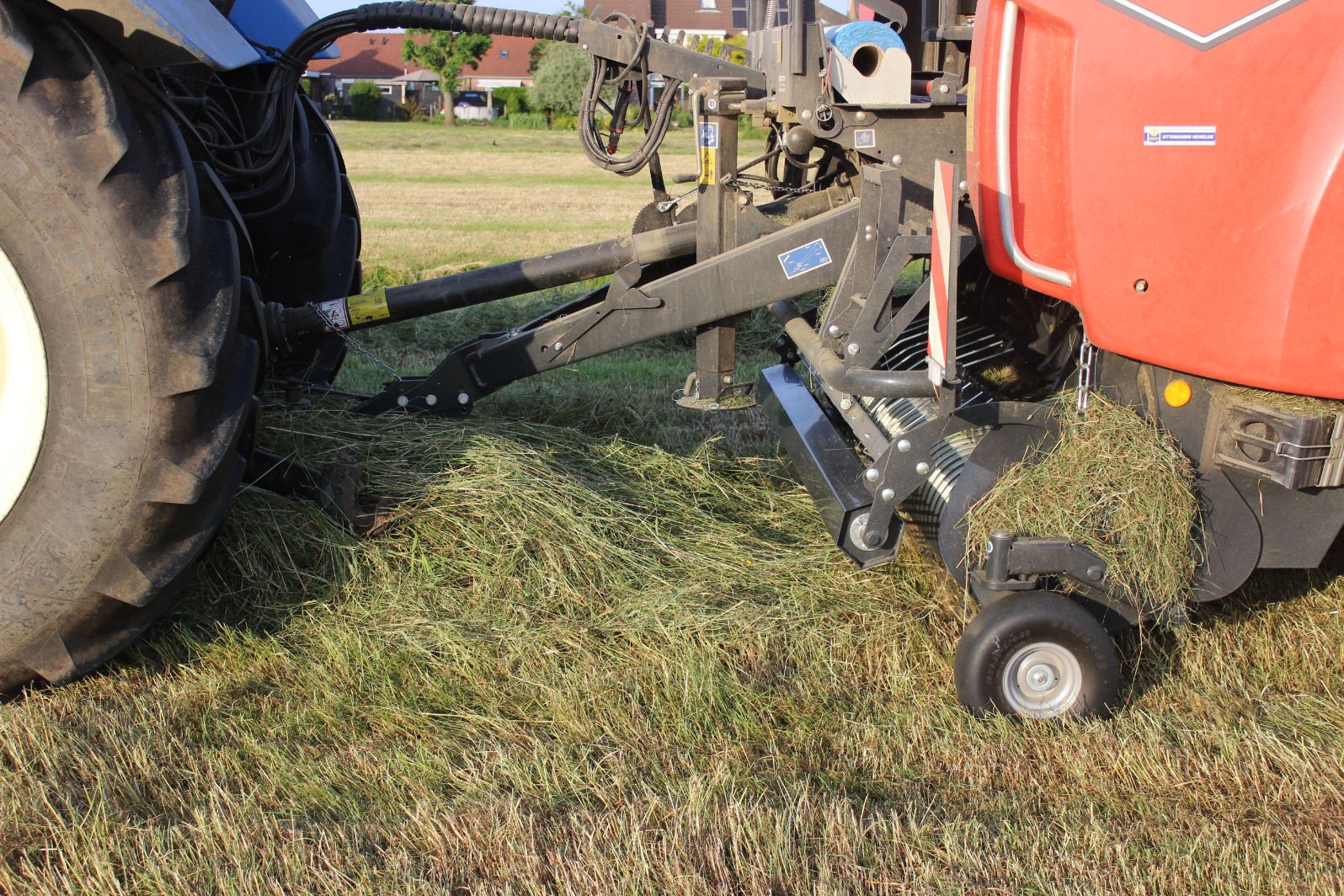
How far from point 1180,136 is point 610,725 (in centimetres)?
182

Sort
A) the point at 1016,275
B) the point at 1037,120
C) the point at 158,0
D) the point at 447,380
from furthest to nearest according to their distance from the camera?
1. the point at 447,380
2. the point at 1016,275
3. the point at 1037,120
4. the point at 158,0

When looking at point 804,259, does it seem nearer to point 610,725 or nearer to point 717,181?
point 717,181

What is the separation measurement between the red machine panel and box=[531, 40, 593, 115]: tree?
3653cm

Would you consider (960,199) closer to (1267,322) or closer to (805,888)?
(1267,322)

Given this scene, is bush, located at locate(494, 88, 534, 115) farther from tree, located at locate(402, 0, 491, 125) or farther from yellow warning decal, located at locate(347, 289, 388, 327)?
yellow warning decal, located at locate(347, 289, 388, 327)

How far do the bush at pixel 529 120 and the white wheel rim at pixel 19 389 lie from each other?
130 feet

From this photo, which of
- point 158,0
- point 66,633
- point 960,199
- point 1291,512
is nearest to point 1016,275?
point 960,199

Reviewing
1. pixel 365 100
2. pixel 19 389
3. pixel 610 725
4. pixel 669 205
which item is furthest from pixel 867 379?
pixel 365 100

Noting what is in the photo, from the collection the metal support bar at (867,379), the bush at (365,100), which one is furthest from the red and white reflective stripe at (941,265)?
the bush at (365,100)

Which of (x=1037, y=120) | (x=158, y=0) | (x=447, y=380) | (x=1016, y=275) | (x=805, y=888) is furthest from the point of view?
(x=447, y=380)

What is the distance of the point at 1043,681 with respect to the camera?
282 cm

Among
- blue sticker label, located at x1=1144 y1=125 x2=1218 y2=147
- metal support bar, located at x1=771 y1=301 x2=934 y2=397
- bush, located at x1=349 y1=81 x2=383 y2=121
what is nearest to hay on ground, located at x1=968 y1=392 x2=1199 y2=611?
metal support bar, located at x1=771 y1=301 x2=934 y2=397

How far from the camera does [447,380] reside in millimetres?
3736

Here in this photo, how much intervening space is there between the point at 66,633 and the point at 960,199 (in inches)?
97.6
